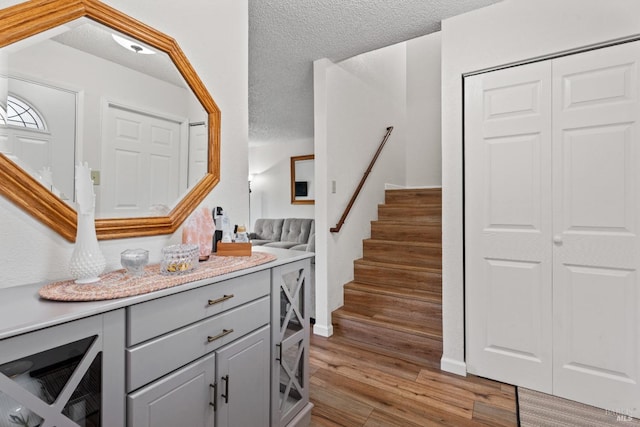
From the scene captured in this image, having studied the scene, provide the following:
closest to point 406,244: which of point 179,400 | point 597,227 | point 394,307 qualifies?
point 394,307

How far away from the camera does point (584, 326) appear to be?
182cm

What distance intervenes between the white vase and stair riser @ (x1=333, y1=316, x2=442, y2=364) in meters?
→ 2.11

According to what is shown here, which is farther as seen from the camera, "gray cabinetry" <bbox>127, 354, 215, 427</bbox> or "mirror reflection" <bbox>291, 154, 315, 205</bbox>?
"mirror reflection" <bbox>291, 154, 315, 205</bbox>

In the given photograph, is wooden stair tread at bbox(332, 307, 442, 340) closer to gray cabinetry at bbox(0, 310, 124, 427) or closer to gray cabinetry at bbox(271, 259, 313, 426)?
gray cabinetry at bbox(271, 259, 313, 426)

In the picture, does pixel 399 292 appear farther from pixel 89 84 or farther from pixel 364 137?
pixel 89 84

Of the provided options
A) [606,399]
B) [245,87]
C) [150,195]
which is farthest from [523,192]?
[150,195]

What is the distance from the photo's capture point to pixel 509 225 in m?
2.01

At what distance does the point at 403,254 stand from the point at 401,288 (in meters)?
0.37

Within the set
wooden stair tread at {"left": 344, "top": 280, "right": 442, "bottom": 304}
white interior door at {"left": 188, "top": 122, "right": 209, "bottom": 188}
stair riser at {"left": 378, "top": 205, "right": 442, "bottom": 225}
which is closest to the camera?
white interior door at {"left": 188, "top": 122, "right": 209, "bottom": 188}

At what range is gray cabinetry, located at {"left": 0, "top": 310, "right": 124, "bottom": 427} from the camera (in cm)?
70

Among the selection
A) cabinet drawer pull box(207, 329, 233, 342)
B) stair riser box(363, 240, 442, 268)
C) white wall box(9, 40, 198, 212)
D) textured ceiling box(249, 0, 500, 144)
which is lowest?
cabinet drawer pull box(207, 329, 233, 342)

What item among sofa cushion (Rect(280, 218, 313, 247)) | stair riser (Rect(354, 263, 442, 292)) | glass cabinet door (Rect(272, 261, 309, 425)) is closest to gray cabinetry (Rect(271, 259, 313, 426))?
glass cabinet door (Rect(272, 261, 309, 425))

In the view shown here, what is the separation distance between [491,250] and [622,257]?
627 millimetres

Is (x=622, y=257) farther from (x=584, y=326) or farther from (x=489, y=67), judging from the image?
(x=489, y=67)
